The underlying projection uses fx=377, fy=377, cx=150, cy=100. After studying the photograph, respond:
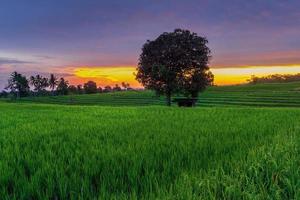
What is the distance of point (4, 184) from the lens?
15.5 ft

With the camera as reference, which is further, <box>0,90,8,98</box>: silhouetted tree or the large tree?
<box>0,90,8,98</box>: silhouetted tree

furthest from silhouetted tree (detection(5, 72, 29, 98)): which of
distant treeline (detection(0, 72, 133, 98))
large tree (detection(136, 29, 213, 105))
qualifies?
large tree (detection(136, 29, 213, 105))

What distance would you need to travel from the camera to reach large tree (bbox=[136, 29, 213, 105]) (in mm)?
54500

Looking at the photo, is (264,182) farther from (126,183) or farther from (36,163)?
(36,163)

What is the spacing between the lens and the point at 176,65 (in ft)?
182

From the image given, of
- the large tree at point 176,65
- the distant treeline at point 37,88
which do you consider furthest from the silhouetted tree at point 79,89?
the large tree at point 176,65

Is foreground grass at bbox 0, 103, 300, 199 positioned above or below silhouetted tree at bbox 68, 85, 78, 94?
below

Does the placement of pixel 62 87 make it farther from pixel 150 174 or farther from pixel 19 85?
pixel 150 174

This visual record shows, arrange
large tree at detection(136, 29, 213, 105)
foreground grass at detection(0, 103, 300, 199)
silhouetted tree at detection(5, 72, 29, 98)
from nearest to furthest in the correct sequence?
foreground grass at detection(0, 103, 300, 199), large tree at detection(136, 29, 213, 105), silhouetted tree at detection(5, 72, 29, 98)

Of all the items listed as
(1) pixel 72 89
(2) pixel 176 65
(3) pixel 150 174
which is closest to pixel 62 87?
(1) pixel 72 89

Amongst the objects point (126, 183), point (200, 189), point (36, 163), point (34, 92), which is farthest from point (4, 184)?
point (34, 92)

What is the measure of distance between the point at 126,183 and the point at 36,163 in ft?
6.38

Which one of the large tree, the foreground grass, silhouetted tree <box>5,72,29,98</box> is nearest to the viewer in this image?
the foreground grass

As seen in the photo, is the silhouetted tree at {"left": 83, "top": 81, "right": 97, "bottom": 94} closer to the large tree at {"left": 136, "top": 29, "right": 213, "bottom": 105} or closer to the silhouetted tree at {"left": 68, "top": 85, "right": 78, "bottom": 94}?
the silhouetted tree at {"left": 68, "top": 85, "right": 78, "bottom": 94}
